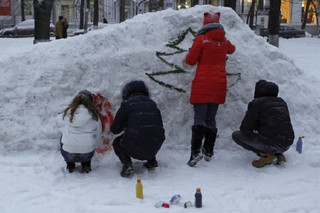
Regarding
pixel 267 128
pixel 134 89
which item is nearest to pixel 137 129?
pixel 134 89

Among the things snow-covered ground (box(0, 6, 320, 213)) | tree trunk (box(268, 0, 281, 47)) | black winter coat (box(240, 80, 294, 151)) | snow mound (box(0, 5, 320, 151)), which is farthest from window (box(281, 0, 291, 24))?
black winter coat (box(240, 80, 294, 151))

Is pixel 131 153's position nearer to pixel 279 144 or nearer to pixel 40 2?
pixel 279 144

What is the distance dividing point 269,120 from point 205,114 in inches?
31.8

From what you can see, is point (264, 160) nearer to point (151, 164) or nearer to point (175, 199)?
point (151, 164)

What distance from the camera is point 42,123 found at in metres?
5.44

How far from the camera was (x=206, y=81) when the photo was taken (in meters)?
4.94

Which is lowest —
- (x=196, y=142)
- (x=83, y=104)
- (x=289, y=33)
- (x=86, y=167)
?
(x=86, y=167)

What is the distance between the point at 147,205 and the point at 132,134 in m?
1.00

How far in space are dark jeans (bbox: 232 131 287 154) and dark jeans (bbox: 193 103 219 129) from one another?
0.37 m

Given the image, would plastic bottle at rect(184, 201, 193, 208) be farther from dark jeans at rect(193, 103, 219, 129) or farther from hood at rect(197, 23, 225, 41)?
hood at rect(197, 23, 225, 41)

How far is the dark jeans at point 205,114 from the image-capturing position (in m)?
4.99

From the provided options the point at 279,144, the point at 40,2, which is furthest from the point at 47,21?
the point at 279,144

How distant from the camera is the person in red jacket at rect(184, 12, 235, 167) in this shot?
4.95 meters

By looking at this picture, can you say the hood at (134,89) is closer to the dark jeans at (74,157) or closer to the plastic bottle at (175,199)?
the dark jeans at (74,157)
